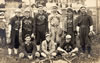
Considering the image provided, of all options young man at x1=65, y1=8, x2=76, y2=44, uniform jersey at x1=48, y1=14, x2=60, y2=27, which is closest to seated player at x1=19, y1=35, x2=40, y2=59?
uniform jersey at x1=48, y1=14, x2=60, y2=27

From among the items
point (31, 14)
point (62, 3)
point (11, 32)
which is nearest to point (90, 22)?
point (62, 3)

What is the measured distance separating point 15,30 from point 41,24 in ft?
2.63

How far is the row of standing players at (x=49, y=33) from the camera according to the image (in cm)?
966

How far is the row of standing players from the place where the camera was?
9664mm

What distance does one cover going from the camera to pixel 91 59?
31.8 ft

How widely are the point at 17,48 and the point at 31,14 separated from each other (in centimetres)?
111

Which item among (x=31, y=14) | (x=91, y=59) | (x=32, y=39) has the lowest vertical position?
(x=91, y=59)

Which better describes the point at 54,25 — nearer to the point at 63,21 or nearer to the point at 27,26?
the point at 63,21

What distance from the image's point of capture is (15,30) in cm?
970

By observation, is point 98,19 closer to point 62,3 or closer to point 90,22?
point 90,22

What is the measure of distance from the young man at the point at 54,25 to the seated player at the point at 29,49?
2.11ft

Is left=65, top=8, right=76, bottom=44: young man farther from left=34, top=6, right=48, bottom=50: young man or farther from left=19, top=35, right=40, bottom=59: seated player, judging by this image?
left=19, top=35, right=40, bottom=59: seated player

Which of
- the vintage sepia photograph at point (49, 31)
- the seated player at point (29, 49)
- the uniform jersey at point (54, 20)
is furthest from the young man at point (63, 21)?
→ the seated player at point (29, 49)

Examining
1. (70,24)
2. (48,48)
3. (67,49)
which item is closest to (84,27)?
(70,24)
